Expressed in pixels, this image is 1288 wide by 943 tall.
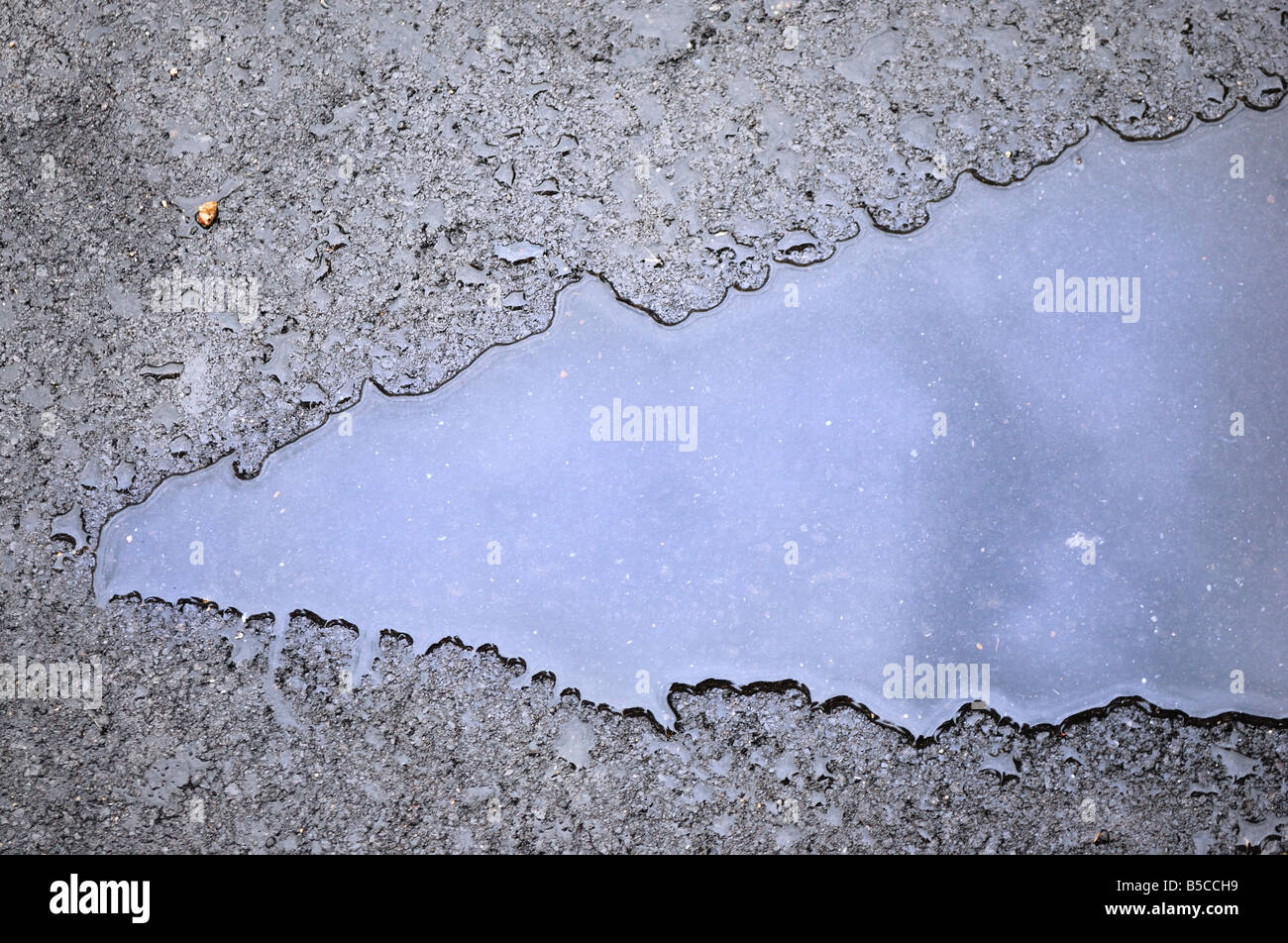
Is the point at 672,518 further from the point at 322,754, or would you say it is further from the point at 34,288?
the point at 34,288

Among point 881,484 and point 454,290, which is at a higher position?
point 454,290

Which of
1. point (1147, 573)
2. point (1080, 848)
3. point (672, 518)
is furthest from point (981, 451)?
point (1080, 848)

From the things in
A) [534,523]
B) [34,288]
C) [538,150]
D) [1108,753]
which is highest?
[538,150]
